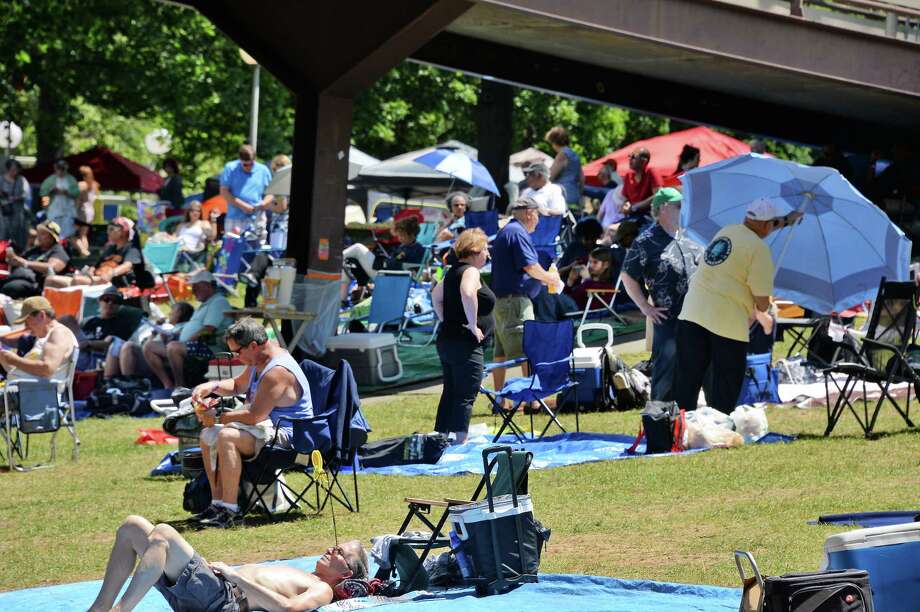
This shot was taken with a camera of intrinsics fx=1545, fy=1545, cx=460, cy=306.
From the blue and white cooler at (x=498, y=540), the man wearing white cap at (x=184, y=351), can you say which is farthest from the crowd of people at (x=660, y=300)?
the blue and white cooler at (x=498, y=540)

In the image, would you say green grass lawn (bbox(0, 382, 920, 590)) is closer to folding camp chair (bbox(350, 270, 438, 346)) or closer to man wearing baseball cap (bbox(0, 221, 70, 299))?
folding camp chair (bbox(350, 270, 438, 346))

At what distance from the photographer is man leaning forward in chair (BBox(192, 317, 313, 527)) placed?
353 inches

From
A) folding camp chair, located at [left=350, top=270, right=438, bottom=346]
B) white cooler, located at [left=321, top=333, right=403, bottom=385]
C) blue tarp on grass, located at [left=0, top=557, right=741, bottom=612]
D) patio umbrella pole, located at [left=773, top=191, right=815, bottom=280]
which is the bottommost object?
blue tarp on grass, located at [left=0, top=557, right=741, bottom=612]

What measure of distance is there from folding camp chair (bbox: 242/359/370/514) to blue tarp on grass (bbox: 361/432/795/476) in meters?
1.12

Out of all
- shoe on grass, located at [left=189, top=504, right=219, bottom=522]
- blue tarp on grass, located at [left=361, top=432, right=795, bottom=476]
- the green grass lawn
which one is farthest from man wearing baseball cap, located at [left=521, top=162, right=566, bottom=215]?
shoe on grass, located at [left=189, top=504, right=219, bottom=522]

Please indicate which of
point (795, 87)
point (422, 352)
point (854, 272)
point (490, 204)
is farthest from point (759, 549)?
point (490, 204)

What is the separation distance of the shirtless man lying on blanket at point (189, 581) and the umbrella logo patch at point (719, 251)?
4.43 metres

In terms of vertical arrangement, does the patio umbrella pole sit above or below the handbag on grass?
above

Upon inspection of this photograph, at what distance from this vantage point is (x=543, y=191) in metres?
15.8

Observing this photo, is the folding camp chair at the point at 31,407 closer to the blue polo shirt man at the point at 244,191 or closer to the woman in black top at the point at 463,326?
the woman in black top at the point at 463,326

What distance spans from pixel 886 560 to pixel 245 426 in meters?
4.63

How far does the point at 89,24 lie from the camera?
98.7 ft

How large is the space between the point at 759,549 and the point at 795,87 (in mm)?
10391

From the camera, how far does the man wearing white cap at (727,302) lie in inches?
405
